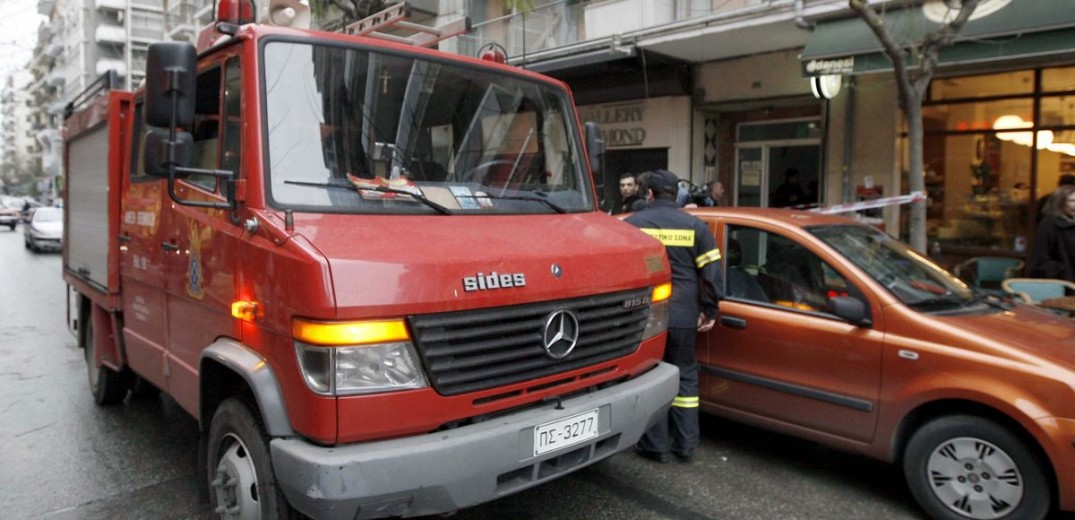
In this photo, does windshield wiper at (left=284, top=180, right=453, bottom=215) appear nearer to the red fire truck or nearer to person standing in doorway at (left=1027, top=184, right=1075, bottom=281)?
the red fire truck

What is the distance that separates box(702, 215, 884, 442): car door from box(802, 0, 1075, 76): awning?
3.95m

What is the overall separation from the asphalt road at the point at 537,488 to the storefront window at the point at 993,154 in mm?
6071

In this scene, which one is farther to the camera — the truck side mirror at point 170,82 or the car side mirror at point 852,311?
the car side mirror at point 852,311

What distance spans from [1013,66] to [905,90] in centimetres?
394

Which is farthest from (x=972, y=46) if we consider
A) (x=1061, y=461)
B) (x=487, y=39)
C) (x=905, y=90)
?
(x=487, y=39)

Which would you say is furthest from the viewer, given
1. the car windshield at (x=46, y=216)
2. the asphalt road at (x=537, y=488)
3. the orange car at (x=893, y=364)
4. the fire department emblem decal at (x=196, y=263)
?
the car windshield at (x=46, y=216)

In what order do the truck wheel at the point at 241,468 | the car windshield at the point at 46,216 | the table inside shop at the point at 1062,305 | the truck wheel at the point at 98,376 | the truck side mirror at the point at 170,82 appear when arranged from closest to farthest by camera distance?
the truck wheel at the point at 241,468
the truck side mirror at the point at 170,82
the table inside shop at the point at 1062,305
the truck wheel at the point at 98,376
the car windshield at the point at 46,216

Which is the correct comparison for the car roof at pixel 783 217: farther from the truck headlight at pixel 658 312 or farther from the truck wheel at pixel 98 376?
the truck wheel at pixel 98 376

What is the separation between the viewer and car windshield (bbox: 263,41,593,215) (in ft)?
10.5

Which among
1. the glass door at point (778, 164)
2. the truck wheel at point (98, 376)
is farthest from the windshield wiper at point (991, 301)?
the glass door at point (778, 164)

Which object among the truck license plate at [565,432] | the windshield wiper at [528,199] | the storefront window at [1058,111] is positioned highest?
the storefront window at [1058,111]

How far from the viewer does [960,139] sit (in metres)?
9.66

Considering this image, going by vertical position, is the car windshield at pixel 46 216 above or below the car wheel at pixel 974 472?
above

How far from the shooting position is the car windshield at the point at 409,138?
3.20m
